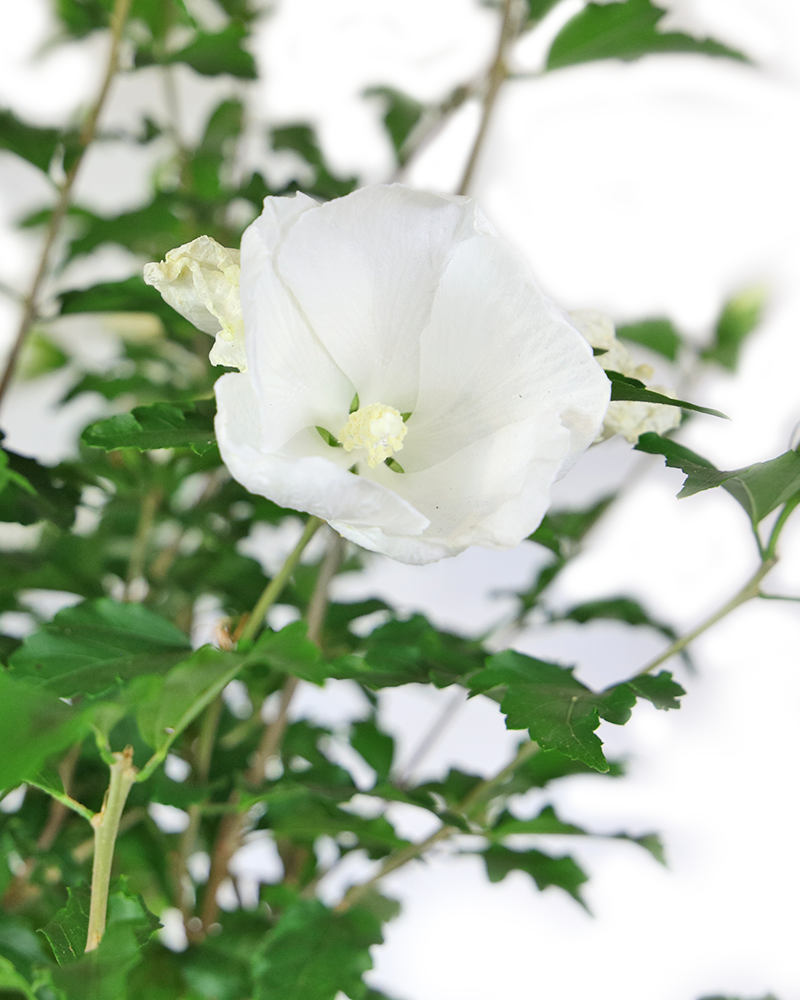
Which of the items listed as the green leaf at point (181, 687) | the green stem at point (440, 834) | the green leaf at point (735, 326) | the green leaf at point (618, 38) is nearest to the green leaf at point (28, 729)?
the green leaf at point (181, 687)

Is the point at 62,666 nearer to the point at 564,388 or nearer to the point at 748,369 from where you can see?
the point at 564,388

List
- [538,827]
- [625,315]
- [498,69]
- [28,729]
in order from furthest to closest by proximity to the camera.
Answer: [625,315]
[498,69]
[538,827]
[28,729]

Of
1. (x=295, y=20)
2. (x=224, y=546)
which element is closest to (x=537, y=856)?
(x=224, y=546)

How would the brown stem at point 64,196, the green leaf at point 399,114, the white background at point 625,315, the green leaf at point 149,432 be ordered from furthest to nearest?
the white background at point 625,315
the green leaf at point 399,114
the brown stem at point 64,196
the green leaf at point 149,432

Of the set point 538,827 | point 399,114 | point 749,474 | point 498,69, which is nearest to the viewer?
point 749,474

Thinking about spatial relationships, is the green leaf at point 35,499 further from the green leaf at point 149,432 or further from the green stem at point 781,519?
the green stem at point 781,519

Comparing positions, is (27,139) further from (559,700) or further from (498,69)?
(559,700)

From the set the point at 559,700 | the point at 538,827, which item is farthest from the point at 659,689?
the point at 538,827
